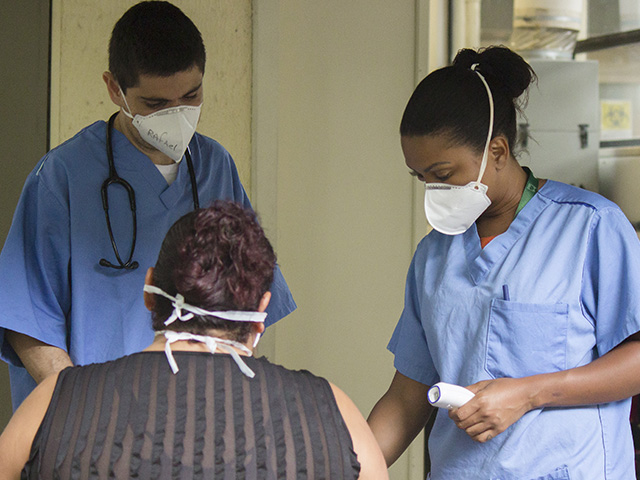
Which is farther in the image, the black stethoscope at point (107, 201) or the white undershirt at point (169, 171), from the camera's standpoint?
the white undershirt at point (169, 171)

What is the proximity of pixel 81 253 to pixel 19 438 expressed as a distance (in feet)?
1.91

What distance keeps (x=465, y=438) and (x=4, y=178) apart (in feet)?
5.25

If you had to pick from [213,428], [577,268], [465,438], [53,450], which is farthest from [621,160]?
[53,450]

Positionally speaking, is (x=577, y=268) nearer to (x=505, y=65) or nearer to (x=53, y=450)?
(x=505, y=65)

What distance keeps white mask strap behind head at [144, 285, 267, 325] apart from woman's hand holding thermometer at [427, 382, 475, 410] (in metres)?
0.33

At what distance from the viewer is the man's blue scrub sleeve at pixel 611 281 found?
45.0 inches

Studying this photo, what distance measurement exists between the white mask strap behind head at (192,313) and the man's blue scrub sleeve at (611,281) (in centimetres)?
59

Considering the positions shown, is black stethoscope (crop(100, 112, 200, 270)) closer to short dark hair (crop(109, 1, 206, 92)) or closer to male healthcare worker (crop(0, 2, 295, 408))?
male healthcare worker (crop(0, 2, 295, 408))

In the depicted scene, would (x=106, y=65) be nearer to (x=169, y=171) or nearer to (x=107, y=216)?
(x=169, y=171)

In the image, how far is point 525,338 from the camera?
1.19 metres

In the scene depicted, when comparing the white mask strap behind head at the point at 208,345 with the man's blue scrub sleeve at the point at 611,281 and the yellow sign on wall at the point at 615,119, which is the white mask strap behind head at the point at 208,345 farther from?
the yellow sign on wall at the point at 615,119

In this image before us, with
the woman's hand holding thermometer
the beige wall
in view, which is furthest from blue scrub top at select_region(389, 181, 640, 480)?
the beige wall

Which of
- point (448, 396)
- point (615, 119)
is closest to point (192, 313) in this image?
point (448, 396)

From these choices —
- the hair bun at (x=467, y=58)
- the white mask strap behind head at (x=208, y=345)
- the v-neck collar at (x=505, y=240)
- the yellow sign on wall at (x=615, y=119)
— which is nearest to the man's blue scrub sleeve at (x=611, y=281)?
the v-neck collar at (x=505, y=240)
